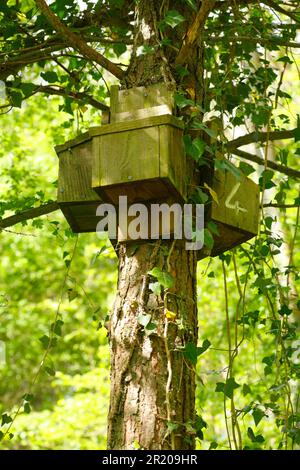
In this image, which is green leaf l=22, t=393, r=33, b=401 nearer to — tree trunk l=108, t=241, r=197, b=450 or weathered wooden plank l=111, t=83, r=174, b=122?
tree trunk l=108, t=241, r=197, b=450

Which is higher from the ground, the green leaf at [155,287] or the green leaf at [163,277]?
the green leaf at [163,277]

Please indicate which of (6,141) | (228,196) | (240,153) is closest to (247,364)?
(6,141)

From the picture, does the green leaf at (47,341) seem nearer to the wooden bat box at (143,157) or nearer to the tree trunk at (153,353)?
the tree trunk at (153,353)

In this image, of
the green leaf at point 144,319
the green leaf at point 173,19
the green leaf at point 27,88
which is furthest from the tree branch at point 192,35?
the green leaf at point 144,319

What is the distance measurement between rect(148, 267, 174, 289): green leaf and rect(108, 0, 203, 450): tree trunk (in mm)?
49

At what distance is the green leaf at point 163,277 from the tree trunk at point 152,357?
5 cm

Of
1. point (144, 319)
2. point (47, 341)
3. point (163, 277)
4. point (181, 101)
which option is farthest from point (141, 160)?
point (47, 341)

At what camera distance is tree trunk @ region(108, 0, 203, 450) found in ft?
6.40

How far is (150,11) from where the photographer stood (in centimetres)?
244

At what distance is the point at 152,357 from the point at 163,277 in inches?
8.7

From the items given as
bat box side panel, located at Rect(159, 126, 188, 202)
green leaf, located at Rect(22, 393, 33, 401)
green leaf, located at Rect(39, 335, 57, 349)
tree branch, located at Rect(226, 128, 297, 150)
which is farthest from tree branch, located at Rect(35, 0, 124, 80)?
green leaf, located at Rect(22, 393, 33, 401)

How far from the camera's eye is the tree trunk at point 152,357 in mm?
1948
